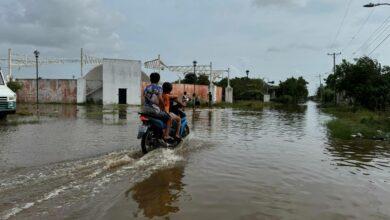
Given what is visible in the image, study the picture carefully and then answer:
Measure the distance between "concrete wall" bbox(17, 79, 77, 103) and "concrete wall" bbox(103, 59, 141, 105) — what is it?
12.2 ft

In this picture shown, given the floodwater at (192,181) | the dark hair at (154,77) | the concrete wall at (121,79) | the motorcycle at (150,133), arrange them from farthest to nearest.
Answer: the concrete wall at (121,79) → the dark hair at (154,77) → the motorcycle at (150,133) → the floodwater at (192,181)

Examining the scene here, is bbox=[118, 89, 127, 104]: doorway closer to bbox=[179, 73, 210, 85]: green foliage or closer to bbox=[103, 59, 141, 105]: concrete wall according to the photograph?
bbox=[103, 59, 141, 105]: concrete wall

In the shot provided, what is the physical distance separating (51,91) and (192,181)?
4498 centimetres

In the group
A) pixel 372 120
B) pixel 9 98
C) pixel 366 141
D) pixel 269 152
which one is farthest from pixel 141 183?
pixel 372 120

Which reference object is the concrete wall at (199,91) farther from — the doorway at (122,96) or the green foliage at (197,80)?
the green foliage at (197,80)

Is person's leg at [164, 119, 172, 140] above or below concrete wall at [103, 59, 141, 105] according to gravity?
below

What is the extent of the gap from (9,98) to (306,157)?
45.6 ft

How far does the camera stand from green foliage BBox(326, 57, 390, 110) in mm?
36156

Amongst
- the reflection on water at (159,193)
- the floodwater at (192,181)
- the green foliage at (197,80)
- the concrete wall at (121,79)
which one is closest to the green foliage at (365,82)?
the concrete wall at (121,79)

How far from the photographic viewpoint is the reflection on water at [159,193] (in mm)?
5641

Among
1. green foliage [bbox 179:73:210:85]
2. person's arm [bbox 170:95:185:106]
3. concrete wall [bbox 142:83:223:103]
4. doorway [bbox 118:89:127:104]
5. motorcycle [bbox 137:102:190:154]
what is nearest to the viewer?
motorcycle [bbox 137:102:190:154]

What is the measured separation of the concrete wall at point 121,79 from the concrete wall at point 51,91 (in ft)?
12.2

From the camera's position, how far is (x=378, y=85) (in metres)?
37.9

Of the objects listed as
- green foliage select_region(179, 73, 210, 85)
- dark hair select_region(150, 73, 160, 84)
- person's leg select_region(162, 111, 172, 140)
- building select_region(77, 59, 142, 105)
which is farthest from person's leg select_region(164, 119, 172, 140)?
green foliage select_region(179, 73, 210, 85)
